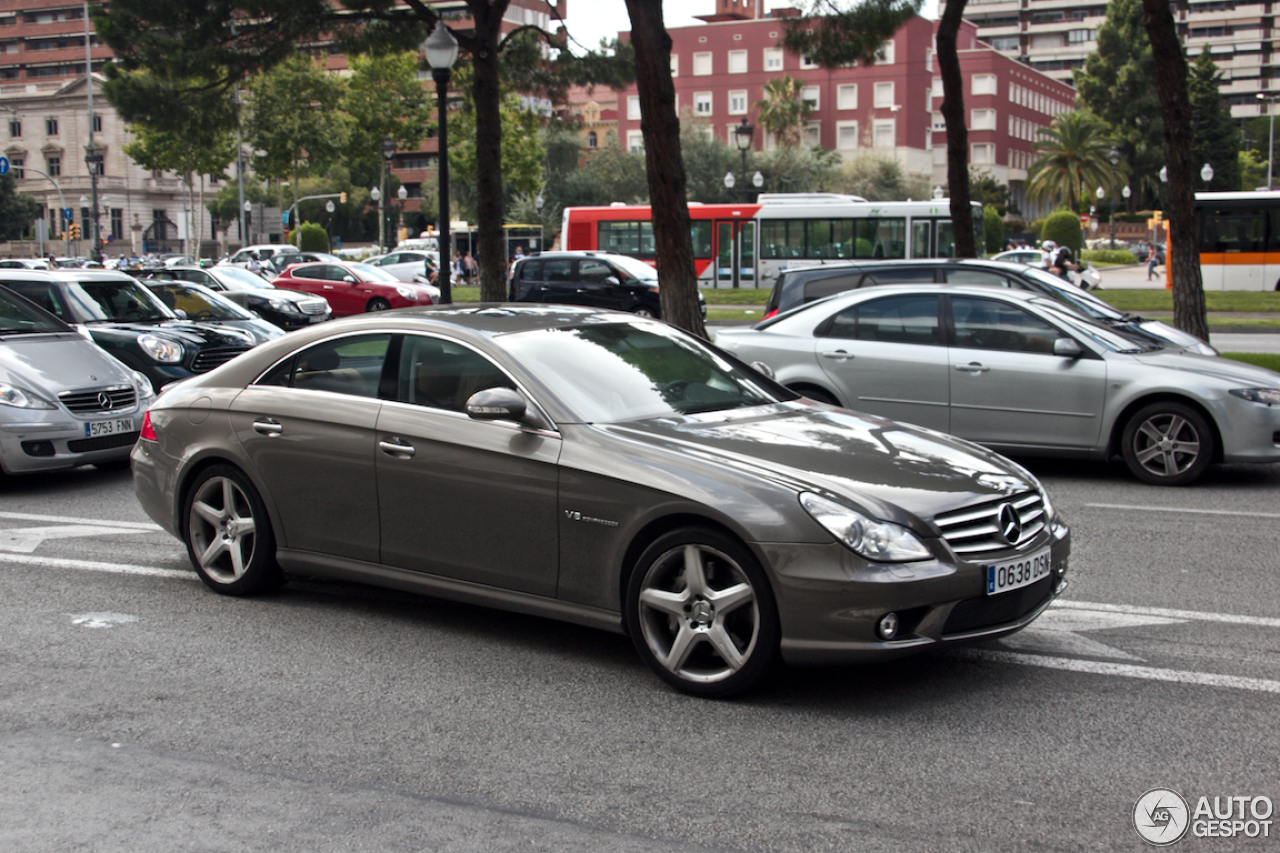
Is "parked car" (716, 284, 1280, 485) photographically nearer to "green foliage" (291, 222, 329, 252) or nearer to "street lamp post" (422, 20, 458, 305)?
"street lamp post" (422, 20, 458, 305)

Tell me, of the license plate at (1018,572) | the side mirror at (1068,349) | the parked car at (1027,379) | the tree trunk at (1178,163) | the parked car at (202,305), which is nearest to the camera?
the license plate at (1018,572)

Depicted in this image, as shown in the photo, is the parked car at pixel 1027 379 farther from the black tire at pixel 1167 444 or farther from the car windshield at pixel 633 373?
the car windshield at pixel 633 373

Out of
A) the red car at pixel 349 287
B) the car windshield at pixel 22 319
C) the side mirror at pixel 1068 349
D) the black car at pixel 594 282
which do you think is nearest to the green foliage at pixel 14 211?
the red car at pixel 349 287

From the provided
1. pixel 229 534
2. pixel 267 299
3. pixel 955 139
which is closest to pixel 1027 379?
pixel 229 534

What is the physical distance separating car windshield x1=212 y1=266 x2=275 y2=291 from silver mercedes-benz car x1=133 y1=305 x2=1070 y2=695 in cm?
2360

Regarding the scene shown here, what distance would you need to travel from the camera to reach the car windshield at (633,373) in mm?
5359

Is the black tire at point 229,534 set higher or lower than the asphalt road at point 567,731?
higher

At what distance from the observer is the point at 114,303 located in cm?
1300

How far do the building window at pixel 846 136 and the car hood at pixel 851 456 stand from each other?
3555 inches

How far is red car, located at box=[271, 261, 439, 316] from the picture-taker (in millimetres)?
32719

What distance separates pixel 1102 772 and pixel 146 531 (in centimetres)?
615

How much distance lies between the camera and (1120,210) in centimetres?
10000

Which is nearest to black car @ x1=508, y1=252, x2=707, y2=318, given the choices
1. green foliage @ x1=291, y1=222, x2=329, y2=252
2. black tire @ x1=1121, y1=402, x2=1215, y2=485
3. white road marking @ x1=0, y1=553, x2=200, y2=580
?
black tire @ x1=1121, y1=402, x2=1215, y2=485

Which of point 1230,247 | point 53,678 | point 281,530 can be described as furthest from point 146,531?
point 1230,247
